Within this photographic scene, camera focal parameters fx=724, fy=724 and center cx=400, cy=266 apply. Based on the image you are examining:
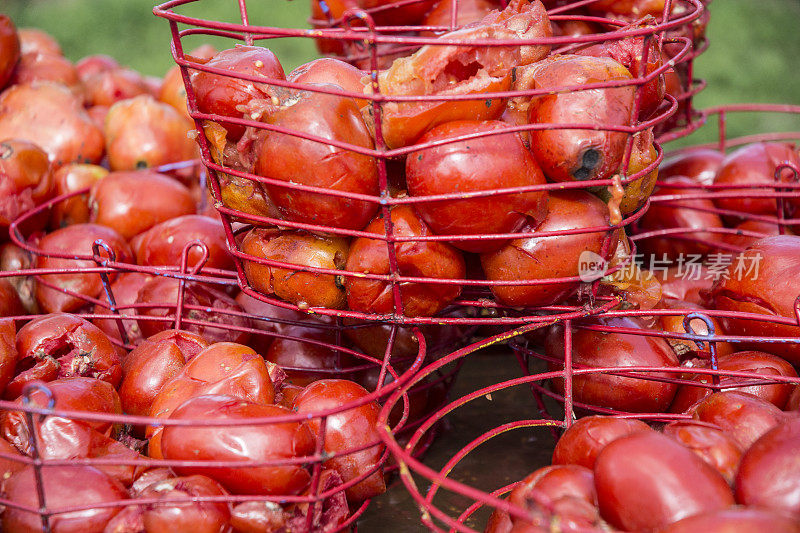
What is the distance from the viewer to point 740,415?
92 cm

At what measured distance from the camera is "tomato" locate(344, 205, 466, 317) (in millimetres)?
958

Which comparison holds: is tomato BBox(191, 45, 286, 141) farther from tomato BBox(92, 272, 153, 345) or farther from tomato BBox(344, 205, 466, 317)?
tomato BBox(92, 272, 153, 345)

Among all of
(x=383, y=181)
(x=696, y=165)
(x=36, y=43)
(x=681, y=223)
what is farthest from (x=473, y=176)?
(x=36, y=43)

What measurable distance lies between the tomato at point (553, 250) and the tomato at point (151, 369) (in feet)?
1.63

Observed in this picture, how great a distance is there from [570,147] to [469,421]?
72 centimetres

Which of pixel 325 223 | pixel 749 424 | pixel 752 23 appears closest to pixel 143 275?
pixel 325 223

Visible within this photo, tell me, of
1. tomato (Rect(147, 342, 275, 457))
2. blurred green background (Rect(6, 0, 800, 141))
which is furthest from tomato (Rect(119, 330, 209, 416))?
blurred green background (Rect(6, 0, 800, 141))

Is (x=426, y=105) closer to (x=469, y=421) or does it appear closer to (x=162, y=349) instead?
(x=162, y=349)

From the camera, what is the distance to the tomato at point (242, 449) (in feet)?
2.73

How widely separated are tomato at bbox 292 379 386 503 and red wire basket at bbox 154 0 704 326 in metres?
0.12

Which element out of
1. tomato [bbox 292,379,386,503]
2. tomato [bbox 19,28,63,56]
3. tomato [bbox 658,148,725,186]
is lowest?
tomato [bbox 292,379,386,503]

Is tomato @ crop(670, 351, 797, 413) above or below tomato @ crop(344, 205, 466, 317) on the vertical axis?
below

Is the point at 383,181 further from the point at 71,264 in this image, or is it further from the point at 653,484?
the point at 71,264

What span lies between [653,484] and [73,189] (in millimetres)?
1529
